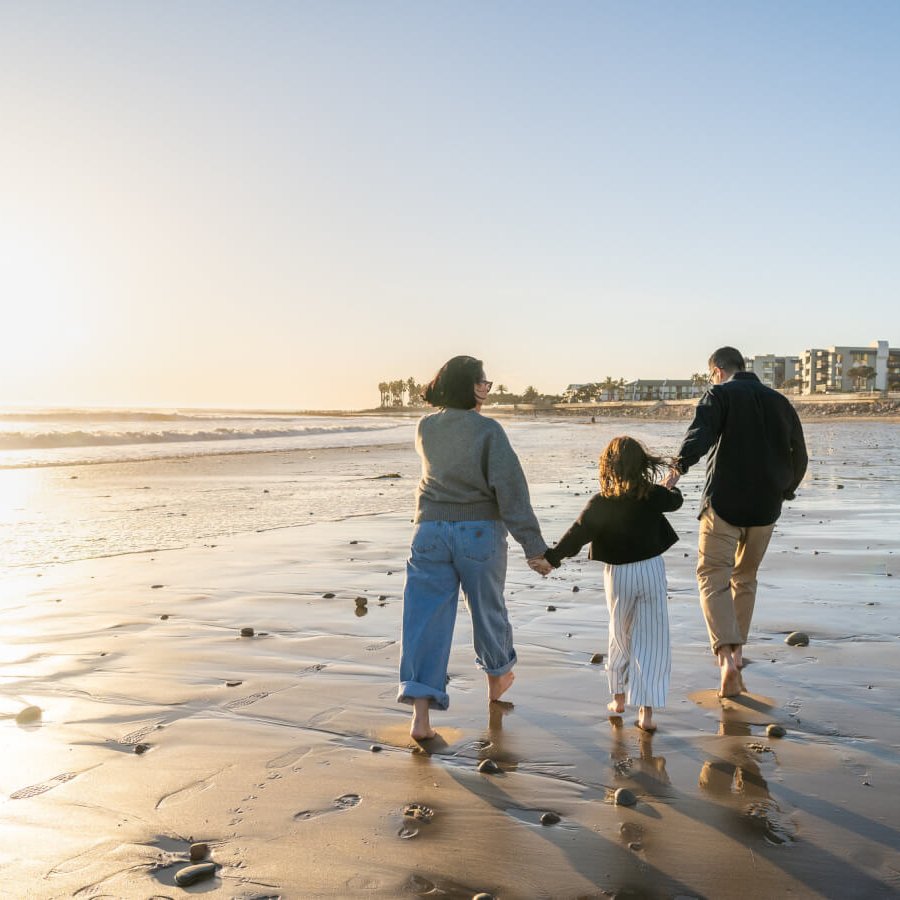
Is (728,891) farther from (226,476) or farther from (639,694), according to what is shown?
(226,476)

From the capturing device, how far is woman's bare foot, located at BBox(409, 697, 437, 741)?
4812 mm

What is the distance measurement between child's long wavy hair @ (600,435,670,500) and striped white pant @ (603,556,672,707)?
1.44 ft

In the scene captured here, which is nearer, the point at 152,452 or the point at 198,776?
the point at 198,776

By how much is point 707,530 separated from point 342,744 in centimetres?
299

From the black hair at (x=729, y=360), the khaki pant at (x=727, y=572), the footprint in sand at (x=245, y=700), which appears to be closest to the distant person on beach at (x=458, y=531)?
the footprint in sand at (x=245, y=700)

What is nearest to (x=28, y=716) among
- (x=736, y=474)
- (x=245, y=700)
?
(x=245, y=700)

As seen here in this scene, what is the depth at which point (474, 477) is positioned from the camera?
5.06 meters

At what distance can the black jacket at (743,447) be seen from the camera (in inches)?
234

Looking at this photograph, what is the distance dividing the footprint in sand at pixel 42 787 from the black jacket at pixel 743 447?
420 cm

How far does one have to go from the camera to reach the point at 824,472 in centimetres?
2370

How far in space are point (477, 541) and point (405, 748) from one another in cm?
123

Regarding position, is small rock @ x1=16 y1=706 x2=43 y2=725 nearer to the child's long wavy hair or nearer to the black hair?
the child's long wavy hair

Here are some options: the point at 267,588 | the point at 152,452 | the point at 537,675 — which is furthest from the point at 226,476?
the point at 537,675

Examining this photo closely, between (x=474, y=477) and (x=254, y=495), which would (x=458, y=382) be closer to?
(x=474, y=477)
